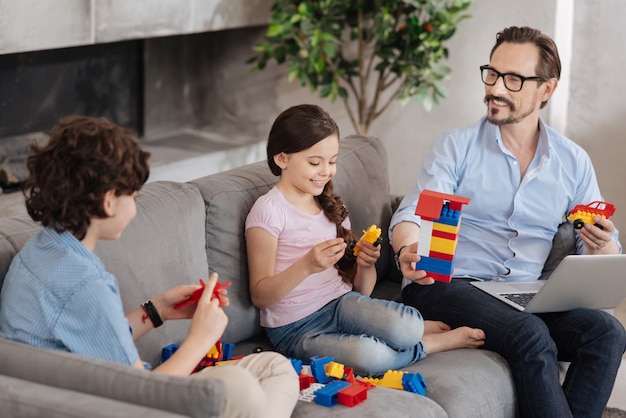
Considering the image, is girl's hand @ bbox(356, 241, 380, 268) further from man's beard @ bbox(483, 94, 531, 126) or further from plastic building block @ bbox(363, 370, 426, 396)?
man's beard @ bbox(483, 94, 531, 126)

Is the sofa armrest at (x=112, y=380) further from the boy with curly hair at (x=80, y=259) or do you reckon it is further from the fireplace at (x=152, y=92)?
the fireplace at (x=152, y=92)

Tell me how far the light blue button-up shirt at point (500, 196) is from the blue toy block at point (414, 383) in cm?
56

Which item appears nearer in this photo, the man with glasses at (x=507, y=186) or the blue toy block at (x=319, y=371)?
the blue toy block at (x=319, y=371)

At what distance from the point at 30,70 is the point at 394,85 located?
169cm

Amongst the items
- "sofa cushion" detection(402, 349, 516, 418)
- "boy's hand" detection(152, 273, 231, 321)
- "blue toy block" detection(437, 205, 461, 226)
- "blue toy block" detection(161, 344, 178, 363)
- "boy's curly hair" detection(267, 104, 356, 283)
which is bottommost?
"sofa cushion" detection(402, 349, 516, 418)

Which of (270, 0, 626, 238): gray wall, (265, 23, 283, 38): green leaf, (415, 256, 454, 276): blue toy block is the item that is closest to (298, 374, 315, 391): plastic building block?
(415, 256, 454, 276): blue toy block

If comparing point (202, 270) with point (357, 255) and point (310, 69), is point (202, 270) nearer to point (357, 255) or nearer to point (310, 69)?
point (357, 255)

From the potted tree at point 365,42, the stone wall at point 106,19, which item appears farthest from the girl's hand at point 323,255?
the potted tree at point 365,42

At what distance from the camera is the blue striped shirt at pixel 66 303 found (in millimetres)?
1654

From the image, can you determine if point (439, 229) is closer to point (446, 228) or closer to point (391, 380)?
point (446, 228)

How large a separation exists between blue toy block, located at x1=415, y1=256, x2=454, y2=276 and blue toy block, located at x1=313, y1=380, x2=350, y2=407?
463 millimetres

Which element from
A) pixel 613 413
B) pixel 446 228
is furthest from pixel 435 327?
pixel 613 413

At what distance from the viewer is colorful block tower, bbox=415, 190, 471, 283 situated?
2369mm

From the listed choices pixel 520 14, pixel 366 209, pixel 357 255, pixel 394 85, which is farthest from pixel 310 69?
pixel 357 255
